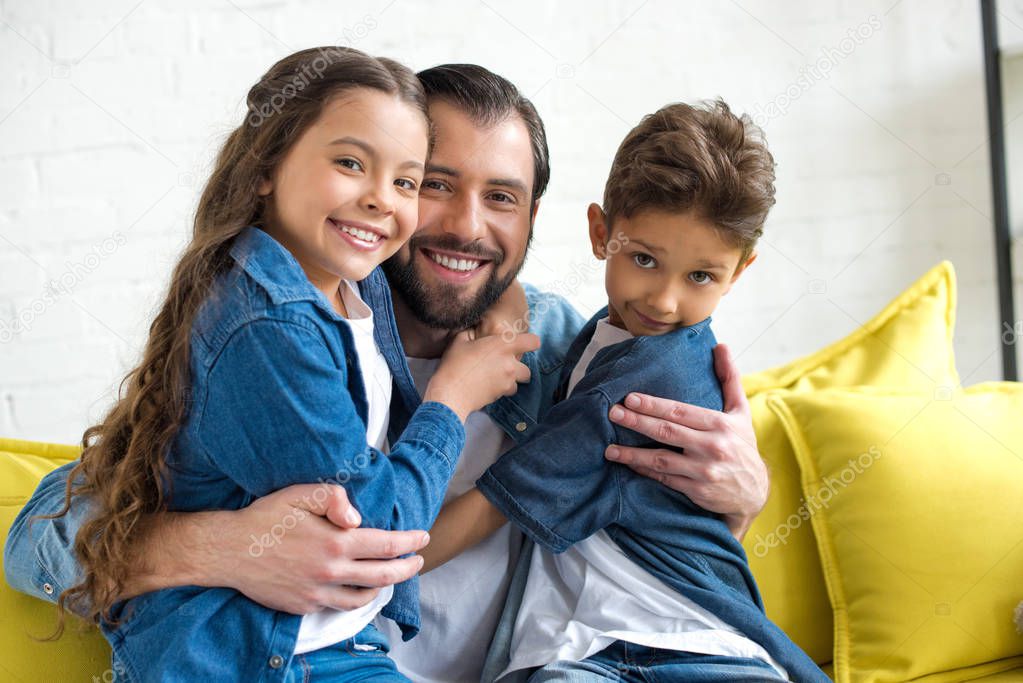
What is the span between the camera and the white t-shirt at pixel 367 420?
1158 mm

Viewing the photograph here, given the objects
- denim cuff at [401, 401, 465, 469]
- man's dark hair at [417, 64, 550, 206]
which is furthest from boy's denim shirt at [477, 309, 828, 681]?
man's dark hair at [417, 64, 550, 206]

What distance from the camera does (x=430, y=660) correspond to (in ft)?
4.69

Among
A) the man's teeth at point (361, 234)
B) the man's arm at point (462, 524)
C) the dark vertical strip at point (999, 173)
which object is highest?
the dark vertical strip at point (999, 173)

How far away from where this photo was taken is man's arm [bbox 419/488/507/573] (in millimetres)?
1345

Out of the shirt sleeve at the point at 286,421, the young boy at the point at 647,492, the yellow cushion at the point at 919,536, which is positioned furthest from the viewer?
the yellow cushion at the point at 919,536

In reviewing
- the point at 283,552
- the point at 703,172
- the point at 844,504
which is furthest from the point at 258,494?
the point at 844,504

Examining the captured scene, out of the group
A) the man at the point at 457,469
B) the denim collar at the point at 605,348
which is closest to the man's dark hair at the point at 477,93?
the man at the point at 457,469

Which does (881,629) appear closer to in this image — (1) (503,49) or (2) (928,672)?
(2) (928,672)

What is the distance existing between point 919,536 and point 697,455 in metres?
0.51

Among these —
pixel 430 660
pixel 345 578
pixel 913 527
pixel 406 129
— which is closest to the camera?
pixel 345 578

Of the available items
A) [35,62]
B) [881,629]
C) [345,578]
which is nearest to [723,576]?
[881,629]

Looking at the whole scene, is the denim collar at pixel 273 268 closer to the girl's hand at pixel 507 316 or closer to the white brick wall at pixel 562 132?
the girl's hand at pixel 507 316

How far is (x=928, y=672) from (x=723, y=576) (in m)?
0.52

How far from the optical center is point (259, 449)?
3.48 ft
